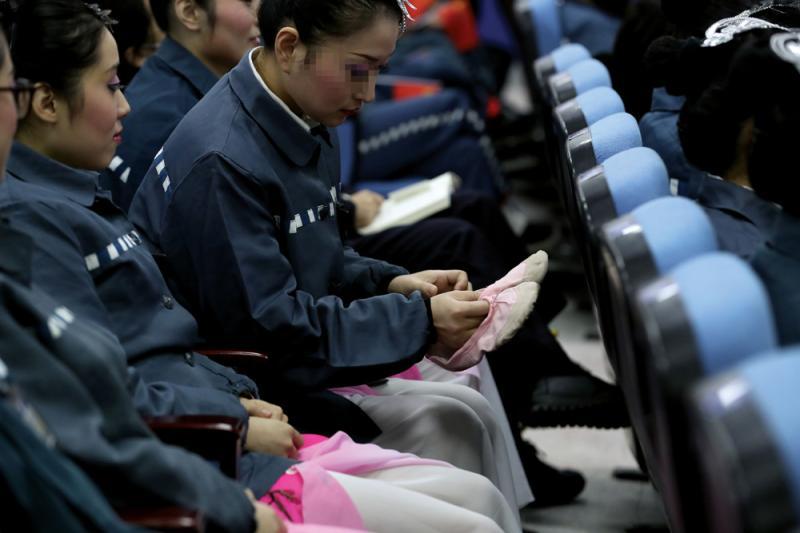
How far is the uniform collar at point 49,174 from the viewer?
5.30ft

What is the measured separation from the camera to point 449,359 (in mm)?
1905

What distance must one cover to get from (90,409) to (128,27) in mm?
1560

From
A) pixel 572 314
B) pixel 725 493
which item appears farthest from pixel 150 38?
pixel 725 493

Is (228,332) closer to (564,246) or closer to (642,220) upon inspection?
(642,220)

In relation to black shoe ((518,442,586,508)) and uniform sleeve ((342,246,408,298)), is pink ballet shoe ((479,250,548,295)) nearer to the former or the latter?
uniform sleeve ((342,246,408,298))

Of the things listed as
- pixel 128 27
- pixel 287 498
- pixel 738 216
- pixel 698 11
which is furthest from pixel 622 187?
pixel 128 27

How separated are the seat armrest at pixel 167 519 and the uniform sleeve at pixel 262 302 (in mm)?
535

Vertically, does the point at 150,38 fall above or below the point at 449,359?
above

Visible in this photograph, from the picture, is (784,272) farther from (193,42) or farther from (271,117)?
(193,42)

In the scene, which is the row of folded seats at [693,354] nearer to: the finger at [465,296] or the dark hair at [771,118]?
the dark hair at [771,118]

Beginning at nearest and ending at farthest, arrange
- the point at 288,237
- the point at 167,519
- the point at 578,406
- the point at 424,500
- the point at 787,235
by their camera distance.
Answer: the point at 167,519, the point at 787,235, the point at 424,500, the point at 288,237, the point at 578,406

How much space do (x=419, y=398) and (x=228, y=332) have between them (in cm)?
35

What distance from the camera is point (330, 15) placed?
1.86 m

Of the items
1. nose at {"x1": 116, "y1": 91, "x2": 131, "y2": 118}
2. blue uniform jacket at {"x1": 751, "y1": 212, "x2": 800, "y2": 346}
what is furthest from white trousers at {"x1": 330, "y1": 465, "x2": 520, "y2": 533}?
nose at {"x1": 116, "y1": 91, "x2": 131, "y2": 118}
